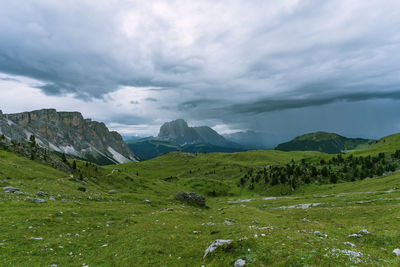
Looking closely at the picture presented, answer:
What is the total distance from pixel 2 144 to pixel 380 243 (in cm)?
10542

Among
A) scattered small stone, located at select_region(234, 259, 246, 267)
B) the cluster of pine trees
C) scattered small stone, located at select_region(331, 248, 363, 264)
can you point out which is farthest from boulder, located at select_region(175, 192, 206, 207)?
the cluster of pine trees

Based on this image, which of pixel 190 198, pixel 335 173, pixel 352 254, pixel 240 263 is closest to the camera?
pixel 352 254

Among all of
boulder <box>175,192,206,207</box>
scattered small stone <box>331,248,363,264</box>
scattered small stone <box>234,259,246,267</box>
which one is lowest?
boulder <box>175,192,206,207</box>

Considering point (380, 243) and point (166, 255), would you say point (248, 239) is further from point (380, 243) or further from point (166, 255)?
point (380, 243)

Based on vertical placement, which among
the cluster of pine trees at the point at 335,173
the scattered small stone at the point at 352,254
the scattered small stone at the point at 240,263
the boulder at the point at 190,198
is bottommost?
the cluster of pine trees at the point at 335,173

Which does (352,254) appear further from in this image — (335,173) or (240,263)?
(335,173)

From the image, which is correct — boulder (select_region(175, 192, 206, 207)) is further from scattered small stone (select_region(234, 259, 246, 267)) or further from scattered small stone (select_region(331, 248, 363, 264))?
scattered small stone (select_region(331, 248, 363, 264))

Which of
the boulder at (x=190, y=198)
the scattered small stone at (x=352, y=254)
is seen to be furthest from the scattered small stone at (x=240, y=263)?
the boulder at (x=190, y=198)

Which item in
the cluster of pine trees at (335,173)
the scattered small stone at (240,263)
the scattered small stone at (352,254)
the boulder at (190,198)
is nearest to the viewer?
the scattered small stone at (352,254)

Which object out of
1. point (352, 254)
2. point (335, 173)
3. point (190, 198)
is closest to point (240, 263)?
point (352, 254)

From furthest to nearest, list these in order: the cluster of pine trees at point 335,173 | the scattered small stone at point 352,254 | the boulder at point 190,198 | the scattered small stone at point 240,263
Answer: the cluster of pine trees at point 335,173
the boulder at point 190,198
the scattered small stone at point 240,263
the scattered small stone at point 352,254

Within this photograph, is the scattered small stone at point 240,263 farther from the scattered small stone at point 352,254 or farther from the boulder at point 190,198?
the boulder at point 190,198

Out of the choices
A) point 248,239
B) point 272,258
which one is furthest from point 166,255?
point 272,258

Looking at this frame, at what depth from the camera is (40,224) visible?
22.6 metres
